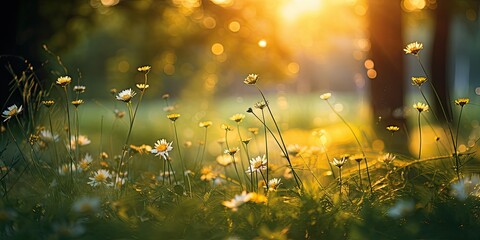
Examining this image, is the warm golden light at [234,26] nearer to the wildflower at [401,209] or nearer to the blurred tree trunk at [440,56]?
the blurred tree trunk at [440,56]

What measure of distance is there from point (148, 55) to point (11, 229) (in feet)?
17.6

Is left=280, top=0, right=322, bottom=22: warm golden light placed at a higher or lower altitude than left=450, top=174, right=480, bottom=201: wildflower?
higher

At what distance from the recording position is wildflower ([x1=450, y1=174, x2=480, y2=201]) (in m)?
2.37

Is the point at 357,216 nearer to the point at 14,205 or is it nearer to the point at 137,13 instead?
the point at 14,205

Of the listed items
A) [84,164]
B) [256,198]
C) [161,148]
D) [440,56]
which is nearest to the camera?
[256,198]

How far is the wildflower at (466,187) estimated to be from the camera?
237cm

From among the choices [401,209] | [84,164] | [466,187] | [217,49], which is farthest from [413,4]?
[401,209]

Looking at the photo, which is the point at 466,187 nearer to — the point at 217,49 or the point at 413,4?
the point at 217,49

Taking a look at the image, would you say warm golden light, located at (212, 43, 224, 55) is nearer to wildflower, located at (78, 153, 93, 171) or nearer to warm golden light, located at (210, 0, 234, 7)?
warm golden light, located at (210, 0, 234, 7)

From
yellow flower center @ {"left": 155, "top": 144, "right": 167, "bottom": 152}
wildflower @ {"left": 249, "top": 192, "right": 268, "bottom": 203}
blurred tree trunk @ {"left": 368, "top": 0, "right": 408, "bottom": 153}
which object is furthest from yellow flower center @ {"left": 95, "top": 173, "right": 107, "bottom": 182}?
blurred tree trunk @ {"left": 368, "top": 0, "right": 408, "bottom": 153}

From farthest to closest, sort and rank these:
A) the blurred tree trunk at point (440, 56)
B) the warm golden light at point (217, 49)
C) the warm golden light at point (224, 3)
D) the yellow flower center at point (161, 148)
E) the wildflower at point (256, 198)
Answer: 1. the blurred tree trunk at point (440, 56)
2. the warm golden light at point (217, 49)
3. the warm golden light at point (224, 3)
4. the yellow flower center at point (161, 148)
5. the wildflower at point (256, 198)

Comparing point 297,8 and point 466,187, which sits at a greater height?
point 297,8

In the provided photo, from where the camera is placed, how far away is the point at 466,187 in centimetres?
244

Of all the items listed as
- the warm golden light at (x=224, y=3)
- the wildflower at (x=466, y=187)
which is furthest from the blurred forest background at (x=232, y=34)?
the wildflower at (x=466, y=187)
